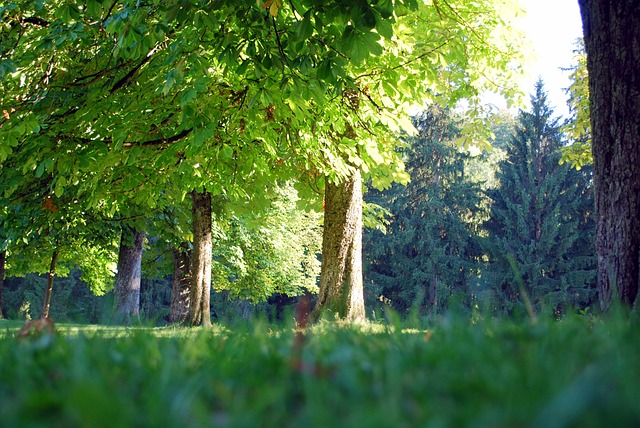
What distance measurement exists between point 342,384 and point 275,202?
22412 mm

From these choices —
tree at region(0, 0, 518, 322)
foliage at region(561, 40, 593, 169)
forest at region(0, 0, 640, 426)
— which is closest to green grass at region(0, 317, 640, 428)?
forest at region(0, 0, 640, 426)

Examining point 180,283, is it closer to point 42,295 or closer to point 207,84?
point 207,84

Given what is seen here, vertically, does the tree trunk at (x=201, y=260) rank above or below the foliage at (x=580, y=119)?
below

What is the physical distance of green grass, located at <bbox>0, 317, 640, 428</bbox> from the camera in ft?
3.92

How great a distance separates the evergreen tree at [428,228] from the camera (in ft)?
136

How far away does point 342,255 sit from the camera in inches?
409

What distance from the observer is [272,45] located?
630 centimetres

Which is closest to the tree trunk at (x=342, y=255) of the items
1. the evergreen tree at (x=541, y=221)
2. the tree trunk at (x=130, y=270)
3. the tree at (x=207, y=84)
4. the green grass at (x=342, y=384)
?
the tree at (x=207, y=84)

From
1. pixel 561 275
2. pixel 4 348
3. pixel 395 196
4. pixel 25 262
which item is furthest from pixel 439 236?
pixel 4 348

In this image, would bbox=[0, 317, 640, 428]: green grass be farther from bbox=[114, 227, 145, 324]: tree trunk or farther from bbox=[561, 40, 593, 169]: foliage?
bbox=[114, 227, 145, 324]: tree trunk

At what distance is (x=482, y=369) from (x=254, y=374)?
2.18 feet

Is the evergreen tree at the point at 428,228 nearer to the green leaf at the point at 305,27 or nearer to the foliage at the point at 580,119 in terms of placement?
the foliage at the point at 580,119

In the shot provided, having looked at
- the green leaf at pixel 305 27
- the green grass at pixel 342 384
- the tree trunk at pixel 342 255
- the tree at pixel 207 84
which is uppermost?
the tree at pixel 207 84

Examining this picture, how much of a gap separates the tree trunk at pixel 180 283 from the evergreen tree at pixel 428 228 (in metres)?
22.4
